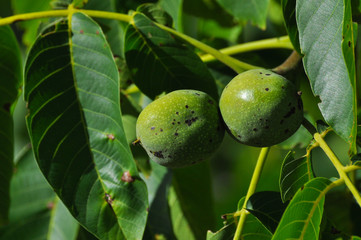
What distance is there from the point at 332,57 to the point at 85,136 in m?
0.68

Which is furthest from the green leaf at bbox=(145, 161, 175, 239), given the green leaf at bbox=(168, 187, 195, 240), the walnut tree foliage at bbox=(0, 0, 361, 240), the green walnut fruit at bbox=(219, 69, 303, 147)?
the green walnut fruit at bbox=(219, 69, 303, 147)

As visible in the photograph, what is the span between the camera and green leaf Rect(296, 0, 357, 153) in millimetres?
1089

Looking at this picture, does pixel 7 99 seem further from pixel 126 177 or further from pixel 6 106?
pixel 126 177

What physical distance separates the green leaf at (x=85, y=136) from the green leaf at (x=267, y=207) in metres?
0.29

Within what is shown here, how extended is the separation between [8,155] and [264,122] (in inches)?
31.0

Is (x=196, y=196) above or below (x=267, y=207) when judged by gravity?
below

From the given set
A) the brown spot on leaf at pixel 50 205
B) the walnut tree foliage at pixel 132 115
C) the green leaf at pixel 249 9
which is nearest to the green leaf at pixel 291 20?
the walnut tree foliage at pixel 132 115

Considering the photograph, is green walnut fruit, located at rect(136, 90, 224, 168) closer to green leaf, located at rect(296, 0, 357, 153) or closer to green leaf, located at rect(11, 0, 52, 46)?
green leaf, located at rect(296, 0, 357, 153)

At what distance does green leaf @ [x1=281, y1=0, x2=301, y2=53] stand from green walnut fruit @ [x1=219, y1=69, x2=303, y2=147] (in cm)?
12

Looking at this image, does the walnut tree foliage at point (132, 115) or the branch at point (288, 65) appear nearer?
the walnut tree foliage at point (132, 115)

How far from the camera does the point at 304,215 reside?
1151 millimetres

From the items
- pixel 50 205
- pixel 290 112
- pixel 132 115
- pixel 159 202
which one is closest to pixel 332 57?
pixel 290 112

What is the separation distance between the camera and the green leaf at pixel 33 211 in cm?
188

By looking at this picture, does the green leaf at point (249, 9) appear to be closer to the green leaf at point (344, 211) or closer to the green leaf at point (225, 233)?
the green leaf at point (344, 211)
